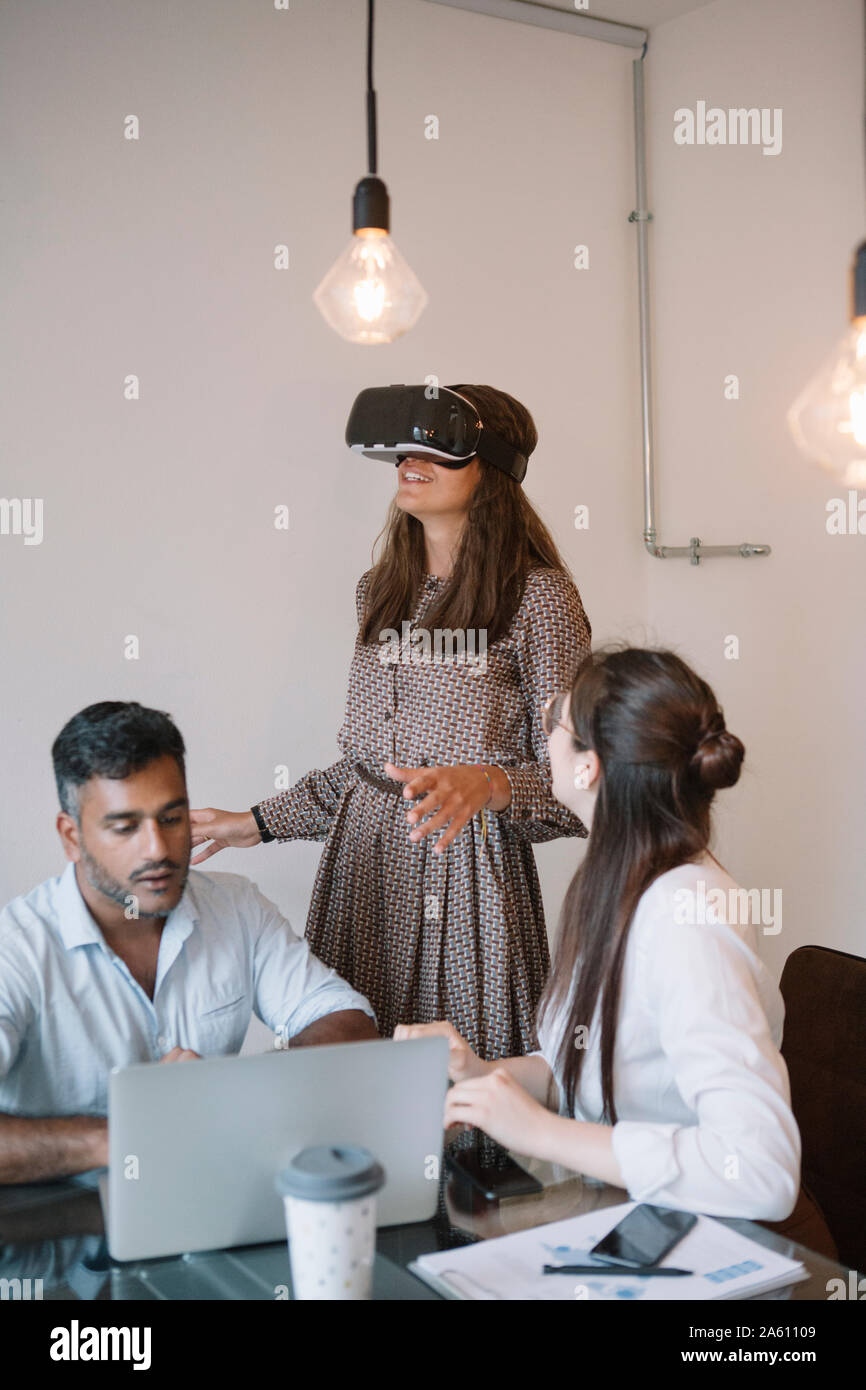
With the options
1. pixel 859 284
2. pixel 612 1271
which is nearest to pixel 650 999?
pixel 612 1271

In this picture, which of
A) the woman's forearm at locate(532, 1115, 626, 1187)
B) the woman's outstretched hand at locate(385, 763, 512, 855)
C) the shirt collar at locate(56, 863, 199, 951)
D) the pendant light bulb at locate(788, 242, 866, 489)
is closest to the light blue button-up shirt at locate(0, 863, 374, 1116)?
the shirt collar at locate(56, 863, 199, 951)

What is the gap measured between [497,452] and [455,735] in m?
0.49

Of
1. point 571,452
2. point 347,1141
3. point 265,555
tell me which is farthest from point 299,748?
point 347,1141

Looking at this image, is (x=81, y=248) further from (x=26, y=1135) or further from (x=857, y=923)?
(x=857, y=923)

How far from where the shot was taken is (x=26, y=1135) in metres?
1.35

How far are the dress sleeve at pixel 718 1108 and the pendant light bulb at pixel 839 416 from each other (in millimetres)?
513

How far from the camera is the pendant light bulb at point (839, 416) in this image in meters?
1.17

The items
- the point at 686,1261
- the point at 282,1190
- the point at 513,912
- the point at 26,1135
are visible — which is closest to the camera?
the point at 282,1190

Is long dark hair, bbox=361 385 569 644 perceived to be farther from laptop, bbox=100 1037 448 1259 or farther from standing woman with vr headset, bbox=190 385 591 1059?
laptop, bbox=100 1037 448 1259

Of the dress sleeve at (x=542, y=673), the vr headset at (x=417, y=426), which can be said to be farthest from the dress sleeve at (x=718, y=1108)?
the vr headset at (x=417, y=426)

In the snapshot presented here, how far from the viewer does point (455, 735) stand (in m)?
2.09

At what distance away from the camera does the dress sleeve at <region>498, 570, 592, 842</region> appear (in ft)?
6.61

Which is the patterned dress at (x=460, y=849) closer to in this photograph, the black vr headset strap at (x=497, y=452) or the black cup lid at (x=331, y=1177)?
the black vr headset strap at (x=497, y=452)

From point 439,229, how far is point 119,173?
739mm
